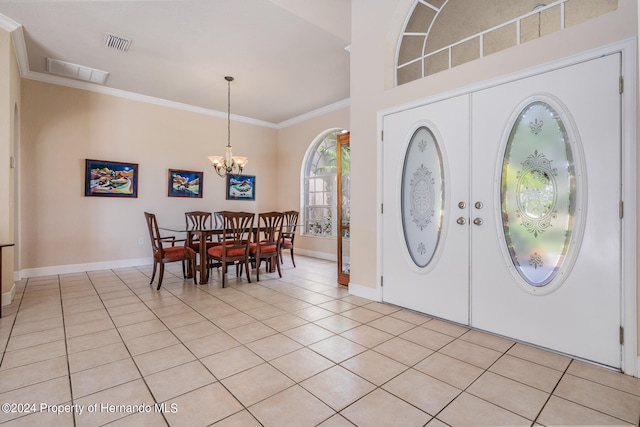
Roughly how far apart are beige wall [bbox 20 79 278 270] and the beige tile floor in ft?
6.67

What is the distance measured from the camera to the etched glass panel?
2172 millimetres

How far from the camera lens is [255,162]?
7152 millimetres

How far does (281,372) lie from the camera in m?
1.94

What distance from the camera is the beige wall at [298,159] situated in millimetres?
6230

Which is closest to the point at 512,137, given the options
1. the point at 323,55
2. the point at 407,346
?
the point at 407,346

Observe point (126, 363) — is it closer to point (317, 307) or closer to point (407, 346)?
point (317, 307)

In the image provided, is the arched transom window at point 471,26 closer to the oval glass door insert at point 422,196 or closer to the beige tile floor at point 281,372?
the oval glass door insert at point 422,196

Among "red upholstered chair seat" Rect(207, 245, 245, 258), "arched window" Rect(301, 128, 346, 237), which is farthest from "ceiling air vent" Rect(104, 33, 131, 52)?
"arched window" Rect(301, 128, 346, 237)

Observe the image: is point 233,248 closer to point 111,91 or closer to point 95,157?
point 95,157

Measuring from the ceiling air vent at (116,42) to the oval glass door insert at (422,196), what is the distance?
3724 mm

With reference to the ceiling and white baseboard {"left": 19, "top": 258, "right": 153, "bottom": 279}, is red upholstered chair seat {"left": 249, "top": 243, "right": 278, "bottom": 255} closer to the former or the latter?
white baseboard {"left": 19, "top": 258, "right": 153, "bottom": 279}

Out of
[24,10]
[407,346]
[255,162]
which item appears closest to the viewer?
[407,346]

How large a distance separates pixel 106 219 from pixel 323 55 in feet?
14.9

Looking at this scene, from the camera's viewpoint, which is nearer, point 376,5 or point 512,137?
point 512,137
